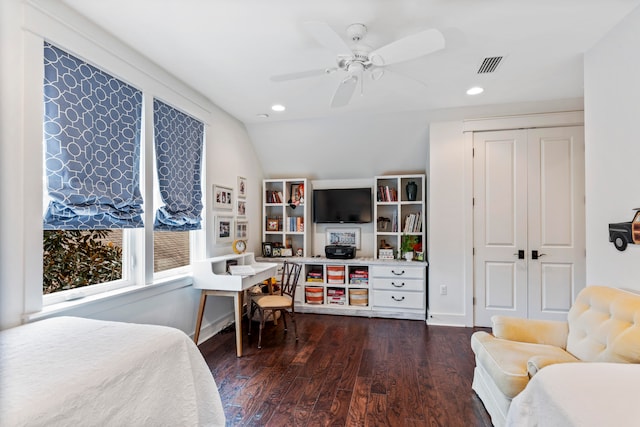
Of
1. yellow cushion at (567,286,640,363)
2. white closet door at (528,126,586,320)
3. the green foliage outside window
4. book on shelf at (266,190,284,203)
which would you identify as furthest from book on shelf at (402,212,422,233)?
the green foliage outside window

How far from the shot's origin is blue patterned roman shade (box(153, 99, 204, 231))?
2717mm

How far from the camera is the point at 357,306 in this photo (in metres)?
4.15

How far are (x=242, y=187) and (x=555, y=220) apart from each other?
12.5 ft

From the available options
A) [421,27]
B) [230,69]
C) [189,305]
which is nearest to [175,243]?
[189,305]

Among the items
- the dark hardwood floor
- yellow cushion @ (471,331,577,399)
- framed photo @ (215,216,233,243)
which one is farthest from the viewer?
framed photo @ (215,216,233,243)

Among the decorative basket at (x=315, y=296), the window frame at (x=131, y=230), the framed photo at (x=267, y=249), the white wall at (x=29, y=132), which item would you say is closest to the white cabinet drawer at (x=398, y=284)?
the decorative basket at (x=315, y=296)

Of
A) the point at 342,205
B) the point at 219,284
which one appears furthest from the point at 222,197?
the point at 342,205

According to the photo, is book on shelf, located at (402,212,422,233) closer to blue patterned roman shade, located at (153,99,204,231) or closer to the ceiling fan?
the ceiling fan

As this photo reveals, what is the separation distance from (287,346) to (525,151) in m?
3.44

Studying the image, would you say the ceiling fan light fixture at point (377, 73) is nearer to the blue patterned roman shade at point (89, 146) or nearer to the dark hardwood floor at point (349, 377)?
the blue patterned roman shade at point (89, 146)

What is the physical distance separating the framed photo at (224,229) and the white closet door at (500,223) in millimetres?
2986

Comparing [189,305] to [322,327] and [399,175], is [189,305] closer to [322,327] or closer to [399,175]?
[322,327]

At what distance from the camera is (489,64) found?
2.57 m

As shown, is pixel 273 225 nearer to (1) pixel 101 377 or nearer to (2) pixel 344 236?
(2) pixel 344 236
